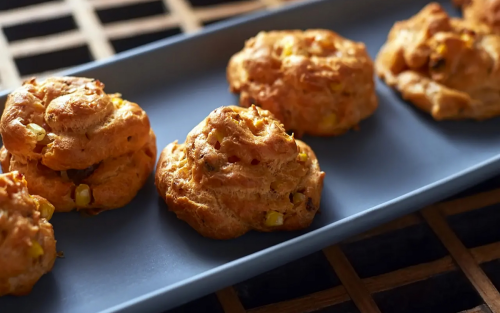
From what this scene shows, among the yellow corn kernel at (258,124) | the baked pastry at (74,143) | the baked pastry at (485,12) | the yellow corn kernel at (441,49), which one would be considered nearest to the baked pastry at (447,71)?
the yellow corn kernel at (441,49)

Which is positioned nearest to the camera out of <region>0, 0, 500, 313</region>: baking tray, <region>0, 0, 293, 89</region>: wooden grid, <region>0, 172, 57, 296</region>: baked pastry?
<region>0, 172, 57, 296</region>: baked pastry

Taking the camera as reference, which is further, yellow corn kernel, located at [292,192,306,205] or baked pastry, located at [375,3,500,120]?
baked pastry, located at [375,3,500,120]

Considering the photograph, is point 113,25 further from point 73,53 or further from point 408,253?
point 408,253

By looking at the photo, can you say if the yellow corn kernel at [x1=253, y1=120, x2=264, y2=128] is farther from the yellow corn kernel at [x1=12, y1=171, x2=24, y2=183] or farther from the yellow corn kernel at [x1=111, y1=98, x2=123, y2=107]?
the yellow corn kernel at [x1=12, y1=171, x2=24, y2=183]

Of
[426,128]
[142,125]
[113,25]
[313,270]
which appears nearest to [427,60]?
[426,128]

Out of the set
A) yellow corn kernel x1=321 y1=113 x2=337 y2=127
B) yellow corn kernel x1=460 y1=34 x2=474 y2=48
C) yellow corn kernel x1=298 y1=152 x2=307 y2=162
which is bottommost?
yellow corn kernel x1=460 y1=34 x2=474 y2=48

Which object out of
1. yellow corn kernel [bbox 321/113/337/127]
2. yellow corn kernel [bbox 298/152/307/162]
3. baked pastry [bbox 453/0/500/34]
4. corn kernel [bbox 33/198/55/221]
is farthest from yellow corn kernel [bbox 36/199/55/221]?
baked pastry [bbox 453/0/500/34]

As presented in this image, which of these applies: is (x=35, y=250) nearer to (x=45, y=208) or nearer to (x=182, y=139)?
(x=45, y=208)

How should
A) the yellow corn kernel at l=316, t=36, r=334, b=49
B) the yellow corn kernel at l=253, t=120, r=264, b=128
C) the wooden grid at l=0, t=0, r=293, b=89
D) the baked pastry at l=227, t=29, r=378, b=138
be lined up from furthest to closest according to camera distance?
the wooden grid at l=0, t=0, r=293, b=89 → the yellow corn kernel at l=316, t=36, r=334, b=49 → the baked pastry at l=227, t=29, r=378, b=138 → the yellow corn kernel at l=253, t=120, r=264, b=128

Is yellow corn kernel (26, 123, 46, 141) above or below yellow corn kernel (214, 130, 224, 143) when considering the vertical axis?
above
